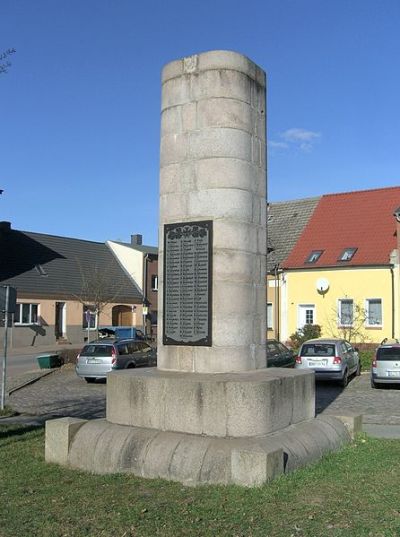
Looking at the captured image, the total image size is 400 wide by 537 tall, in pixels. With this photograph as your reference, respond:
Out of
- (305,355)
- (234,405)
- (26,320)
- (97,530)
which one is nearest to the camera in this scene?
(97,530)

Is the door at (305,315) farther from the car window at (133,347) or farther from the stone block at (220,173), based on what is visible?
the stone block at (220,173)

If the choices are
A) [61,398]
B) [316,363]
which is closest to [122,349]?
[61,398]

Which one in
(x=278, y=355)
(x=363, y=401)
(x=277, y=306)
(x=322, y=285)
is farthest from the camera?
(x=277, y=306)

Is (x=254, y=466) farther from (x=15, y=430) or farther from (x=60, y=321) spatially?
(x=60, y=321)

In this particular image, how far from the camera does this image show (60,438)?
822 centimetres

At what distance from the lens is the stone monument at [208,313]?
752cm

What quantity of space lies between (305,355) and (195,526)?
55.8 feet

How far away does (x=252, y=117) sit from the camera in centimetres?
880

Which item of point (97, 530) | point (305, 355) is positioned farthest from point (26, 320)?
point (97, 530)

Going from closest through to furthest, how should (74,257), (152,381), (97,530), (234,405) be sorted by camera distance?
(97,530) < (234,405) < (152,381) < (74,257)

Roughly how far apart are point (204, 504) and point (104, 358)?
16.9 m

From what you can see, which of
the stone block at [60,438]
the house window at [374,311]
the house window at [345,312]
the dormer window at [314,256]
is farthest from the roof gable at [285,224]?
the stone block at [60,438]

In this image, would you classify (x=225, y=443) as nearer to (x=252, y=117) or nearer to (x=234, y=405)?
(x=234, y=405)

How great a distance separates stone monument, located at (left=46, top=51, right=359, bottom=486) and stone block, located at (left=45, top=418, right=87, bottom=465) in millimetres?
13
